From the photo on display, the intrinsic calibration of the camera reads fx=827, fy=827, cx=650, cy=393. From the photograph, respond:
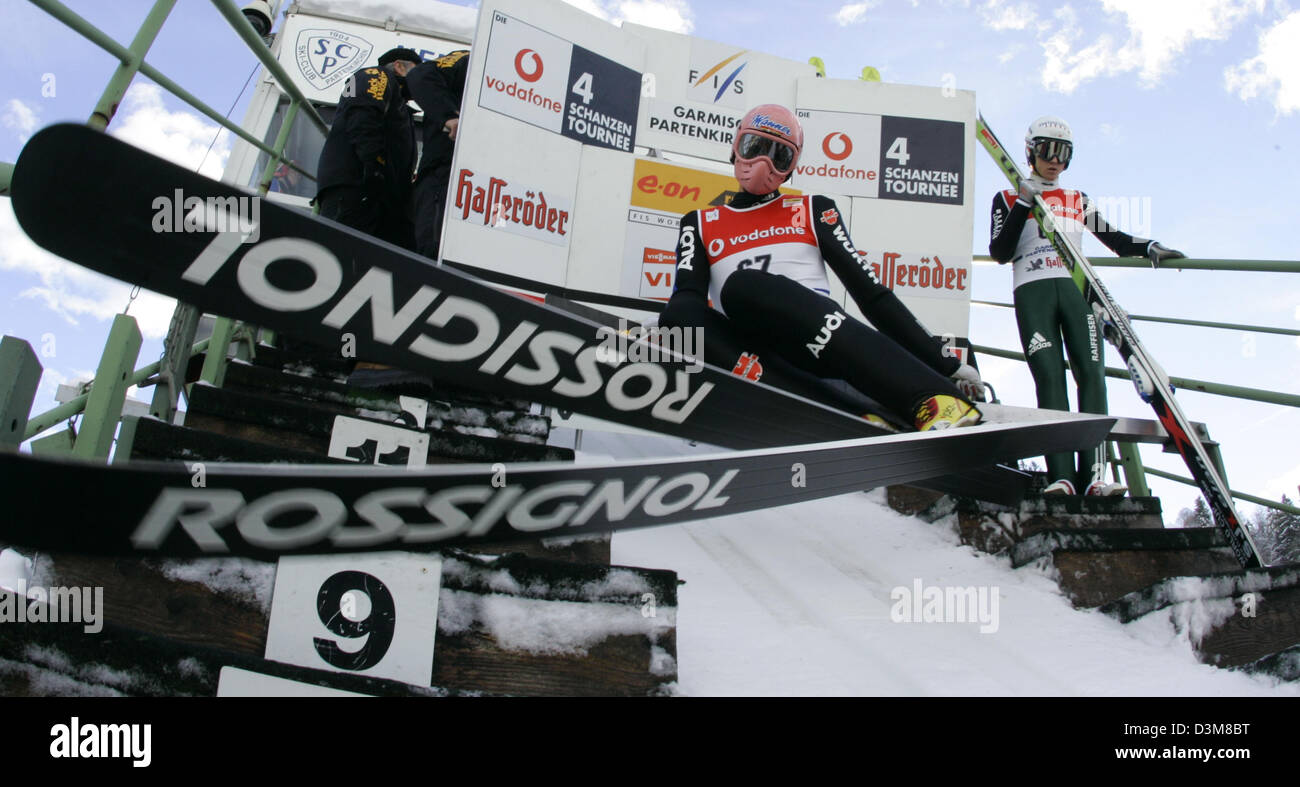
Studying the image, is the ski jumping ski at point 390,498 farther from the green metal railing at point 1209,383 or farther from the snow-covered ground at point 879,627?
the green metal railing at point 1209,383

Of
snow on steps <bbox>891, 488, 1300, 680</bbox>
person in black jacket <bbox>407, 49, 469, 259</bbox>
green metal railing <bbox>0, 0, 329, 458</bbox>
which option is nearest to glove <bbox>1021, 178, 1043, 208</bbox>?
snow on steps <bbox>891, 488, 1300, 680</bbox>

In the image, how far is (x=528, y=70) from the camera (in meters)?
4.99

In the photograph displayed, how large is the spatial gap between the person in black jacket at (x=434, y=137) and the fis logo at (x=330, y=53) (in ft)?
12.0

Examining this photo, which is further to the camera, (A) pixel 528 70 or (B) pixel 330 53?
(B) pixel 330 53

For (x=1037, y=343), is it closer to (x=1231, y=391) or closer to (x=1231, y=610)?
(x=1231, y=391)

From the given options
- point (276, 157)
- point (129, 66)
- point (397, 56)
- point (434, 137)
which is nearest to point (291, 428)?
point (129, 66)

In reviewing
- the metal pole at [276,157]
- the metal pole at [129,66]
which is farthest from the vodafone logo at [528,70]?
the metal pole at [129,66]

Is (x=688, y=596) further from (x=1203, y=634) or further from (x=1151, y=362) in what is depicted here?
(x=1151, y=362)

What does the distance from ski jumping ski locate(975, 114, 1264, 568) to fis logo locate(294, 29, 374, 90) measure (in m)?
6.59

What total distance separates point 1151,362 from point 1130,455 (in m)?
0.71

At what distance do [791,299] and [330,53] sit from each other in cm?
697

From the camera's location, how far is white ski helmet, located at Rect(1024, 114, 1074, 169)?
430 cm

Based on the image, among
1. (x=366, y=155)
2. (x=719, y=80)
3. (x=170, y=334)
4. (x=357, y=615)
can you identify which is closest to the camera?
(x=357, y=615)
